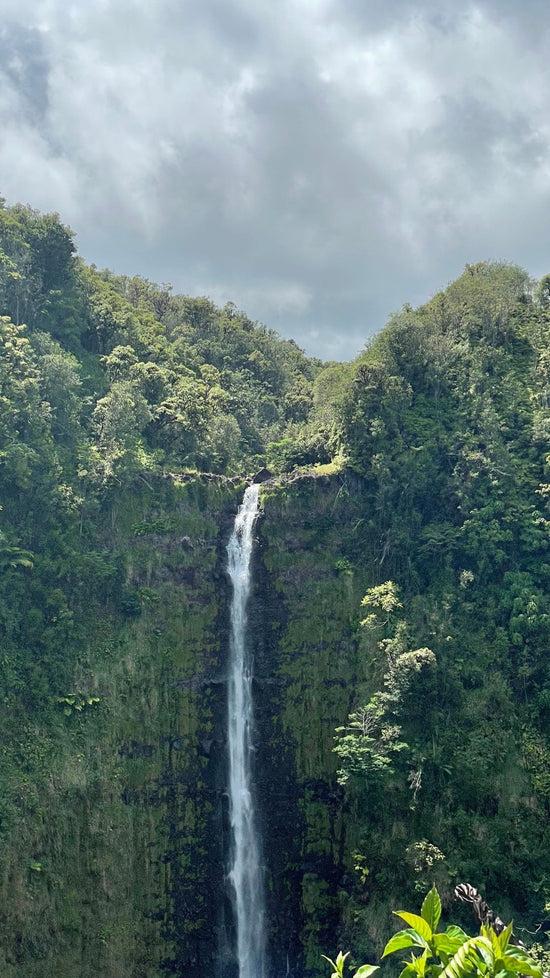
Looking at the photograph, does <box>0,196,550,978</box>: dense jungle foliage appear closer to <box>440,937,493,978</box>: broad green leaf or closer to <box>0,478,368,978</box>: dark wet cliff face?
<box>0,478,368,978</box>: dark wet cliff face

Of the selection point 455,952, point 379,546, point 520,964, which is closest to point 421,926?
point 455,952

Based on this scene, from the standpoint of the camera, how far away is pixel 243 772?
1123 inches

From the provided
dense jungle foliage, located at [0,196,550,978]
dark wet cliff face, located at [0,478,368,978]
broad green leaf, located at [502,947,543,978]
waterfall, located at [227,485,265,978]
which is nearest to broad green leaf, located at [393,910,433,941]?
broad green leaf, located at [502,947,543,978]

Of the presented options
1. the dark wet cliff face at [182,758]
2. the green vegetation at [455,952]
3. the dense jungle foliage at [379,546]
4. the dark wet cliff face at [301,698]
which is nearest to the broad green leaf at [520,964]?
the green vegetation at [455,952]

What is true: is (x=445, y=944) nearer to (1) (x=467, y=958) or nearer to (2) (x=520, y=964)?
(1) (x=467, y=958)

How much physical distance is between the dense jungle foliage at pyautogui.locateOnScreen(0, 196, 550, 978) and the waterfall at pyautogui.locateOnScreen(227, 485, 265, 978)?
269 cm

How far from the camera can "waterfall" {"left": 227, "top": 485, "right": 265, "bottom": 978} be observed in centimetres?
2683

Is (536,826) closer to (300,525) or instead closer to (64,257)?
(300,525)

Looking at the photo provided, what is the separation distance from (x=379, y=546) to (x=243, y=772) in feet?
Answer: 31.7

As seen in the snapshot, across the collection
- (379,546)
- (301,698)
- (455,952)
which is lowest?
(301,698)

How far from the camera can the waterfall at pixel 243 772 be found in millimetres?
26828

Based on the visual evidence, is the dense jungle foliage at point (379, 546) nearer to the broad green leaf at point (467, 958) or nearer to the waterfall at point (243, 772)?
the waterfall at point (243, 772)

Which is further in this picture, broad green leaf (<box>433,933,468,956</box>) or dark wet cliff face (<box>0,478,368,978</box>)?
dark wet cliff face (<box>0,478,368,978</box>)

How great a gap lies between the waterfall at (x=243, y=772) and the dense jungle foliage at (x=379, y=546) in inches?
106
